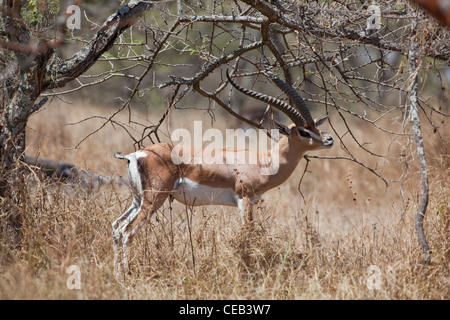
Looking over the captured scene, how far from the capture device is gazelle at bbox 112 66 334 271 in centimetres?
562

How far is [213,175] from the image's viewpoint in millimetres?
6074

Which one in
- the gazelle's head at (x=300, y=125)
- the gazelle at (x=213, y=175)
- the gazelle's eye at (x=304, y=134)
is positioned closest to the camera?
the gazelle at (x=213, y=175)

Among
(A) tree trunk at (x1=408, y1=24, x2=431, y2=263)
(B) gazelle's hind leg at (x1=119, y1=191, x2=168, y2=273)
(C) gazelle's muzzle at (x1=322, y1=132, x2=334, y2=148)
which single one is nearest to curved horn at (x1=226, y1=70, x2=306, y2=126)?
(C) gazelle's muzzle at (x1=322, y1=132, x2=334, y2=148)

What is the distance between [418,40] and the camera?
4285mm

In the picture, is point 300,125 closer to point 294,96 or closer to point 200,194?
point 294,96

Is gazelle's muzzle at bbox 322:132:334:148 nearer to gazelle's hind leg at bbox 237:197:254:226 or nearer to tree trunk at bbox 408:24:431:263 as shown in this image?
gazelle's hind leg at bbox 237:197:254:226

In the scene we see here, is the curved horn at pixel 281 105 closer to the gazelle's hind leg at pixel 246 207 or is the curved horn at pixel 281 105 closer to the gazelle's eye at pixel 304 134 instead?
the gazelle's eye at pixel 304 134

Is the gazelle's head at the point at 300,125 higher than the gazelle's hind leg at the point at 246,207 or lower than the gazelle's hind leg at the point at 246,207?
higher

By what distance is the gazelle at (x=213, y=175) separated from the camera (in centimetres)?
562

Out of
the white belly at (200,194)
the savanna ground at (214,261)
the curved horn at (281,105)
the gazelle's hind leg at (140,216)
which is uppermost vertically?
the curved horn at (281,105)

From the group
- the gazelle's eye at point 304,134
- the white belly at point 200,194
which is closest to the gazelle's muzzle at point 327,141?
the gazelle's eye at point 304,134

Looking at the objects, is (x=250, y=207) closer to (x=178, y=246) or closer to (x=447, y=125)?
(x=178, y=246)

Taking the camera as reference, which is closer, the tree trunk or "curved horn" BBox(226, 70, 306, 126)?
the tree trunk
